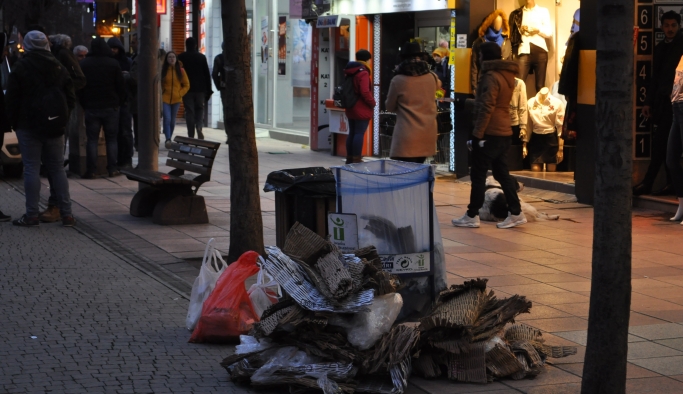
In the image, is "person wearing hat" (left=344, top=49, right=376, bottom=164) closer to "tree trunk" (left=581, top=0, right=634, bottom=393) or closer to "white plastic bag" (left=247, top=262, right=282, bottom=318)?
"white plastic bag" (left=247, top=262, right=282, bottom=318)

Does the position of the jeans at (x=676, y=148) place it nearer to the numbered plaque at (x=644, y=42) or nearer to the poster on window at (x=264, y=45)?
the numbered plaque at (x=644, y=42)

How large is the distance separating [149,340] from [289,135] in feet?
53.3

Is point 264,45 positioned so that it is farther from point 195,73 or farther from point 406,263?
point 406,263

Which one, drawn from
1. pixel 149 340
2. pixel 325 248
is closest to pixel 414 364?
pixel 325 248

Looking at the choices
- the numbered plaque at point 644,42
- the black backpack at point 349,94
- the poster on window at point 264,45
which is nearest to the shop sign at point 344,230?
the numbered plaque at point 644,42

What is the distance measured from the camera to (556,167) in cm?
1471

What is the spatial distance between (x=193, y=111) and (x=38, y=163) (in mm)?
9596

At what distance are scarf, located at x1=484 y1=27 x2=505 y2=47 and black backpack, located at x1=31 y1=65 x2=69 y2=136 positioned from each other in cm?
652

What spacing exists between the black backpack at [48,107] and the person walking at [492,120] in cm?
420

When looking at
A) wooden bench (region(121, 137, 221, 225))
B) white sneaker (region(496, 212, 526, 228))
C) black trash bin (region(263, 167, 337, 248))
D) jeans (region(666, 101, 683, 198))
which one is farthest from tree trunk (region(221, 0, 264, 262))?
jeans (region(666, 101, 683, 198))

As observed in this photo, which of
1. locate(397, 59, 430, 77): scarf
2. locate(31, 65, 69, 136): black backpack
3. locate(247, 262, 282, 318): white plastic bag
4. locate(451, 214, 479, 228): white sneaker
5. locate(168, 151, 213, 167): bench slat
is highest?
locate(397, 59, 430, 77): scarf

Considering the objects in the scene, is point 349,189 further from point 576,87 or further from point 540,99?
point 540,99

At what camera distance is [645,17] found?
485 inches

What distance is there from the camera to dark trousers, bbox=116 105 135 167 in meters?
15.8
